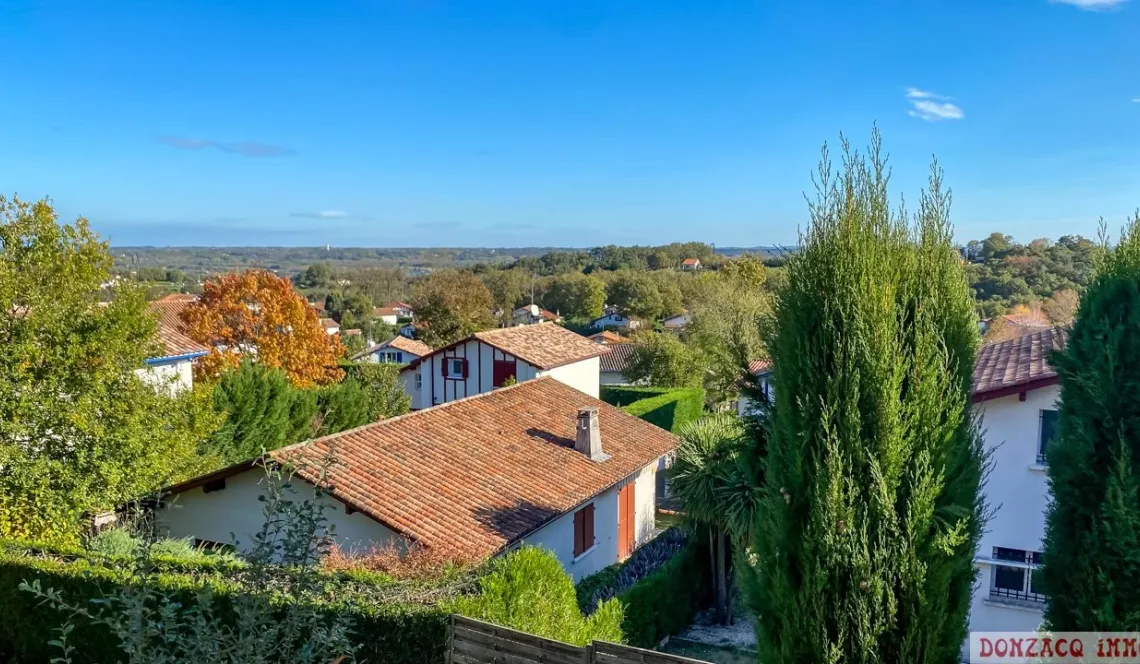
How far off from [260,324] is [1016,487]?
2638cm

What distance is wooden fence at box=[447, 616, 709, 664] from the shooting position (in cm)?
586

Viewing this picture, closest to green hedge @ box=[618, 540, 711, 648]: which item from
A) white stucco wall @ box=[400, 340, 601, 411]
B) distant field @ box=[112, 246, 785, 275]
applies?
white stucco wall @ box=[400, 340, 601, 411]

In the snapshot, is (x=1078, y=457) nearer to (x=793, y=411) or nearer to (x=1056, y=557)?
(x=1056, y=557)

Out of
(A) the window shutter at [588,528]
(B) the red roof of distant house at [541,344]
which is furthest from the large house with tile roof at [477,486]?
(B) the red roof of distant house at [541,344]

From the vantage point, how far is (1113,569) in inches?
194

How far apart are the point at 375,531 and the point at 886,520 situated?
9234 mm

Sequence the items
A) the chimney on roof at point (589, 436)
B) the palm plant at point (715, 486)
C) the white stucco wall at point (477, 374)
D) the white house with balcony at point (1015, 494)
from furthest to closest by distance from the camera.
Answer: the white stucco wall at point (477, 374) → the chimney on roof at point (589, 436) → the palm plant at point (715, 486) → the white house with balcony at point (1015, 494)

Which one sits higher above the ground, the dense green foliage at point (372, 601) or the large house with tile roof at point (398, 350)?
the dense green foliage at point (372, 601)

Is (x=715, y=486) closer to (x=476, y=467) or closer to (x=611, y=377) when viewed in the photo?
(x=476, y=467)

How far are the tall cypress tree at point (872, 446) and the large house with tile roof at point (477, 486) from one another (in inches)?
282

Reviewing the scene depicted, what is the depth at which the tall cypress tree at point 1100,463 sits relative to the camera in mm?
4848

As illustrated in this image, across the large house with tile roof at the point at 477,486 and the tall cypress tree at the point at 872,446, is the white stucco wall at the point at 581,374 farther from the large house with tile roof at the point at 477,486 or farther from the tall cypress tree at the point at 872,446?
the tall cypress tree at the point at 872,446

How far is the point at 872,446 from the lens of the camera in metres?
5.02

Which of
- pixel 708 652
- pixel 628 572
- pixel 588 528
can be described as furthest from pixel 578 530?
pixel 708 652
